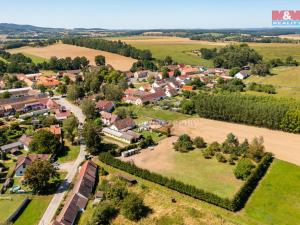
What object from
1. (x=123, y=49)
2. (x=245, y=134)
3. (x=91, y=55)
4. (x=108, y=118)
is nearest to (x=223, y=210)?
(x=245, y=134)

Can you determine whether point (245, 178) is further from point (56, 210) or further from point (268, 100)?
point (268, 100)

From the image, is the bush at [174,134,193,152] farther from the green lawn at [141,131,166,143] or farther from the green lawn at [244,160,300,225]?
the green lawn at [244,160,300,225]

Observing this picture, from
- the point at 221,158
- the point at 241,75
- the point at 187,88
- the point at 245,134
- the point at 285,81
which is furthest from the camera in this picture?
the point at 241,75

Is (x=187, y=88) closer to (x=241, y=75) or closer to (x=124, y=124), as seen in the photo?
(x=241, y=75)

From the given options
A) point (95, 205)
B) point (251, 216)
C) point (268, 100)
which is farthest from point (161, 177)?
point (268, 100)

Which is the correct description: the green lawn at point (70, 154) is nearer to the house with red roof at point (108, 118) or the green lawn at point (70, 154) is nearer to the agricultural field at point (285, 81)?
the house with red roof at point (108, 118)

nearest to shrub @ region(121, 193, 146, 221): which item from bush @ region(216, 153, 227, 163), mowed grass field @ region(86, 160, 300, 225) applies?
mowed grass field @ region(86, 160, 300, 225)
